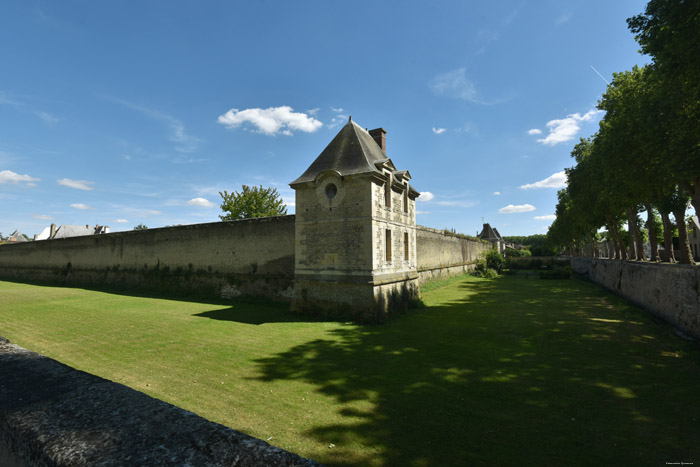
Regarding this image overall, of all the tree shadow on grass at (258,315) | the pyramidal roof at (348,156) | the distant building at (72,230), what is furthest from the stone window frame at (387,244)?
the distant building at (72,230)

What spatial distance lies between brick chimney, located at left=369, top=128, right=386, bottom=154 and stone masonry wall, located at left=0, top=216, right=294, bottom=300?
549 centimetres

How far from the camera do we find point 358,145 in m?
13.0

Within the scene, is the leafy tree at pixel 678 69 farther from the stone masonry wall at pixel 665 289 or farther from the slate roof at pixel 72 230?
Answer: the slate roof at pixel 72 230

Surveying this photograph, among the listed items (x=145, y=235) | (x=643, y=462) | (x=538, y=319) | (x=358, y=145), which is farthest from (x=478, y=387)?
(x=145, y=235)

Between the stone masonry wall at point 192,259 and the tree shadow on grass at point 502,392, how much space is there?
6398 mm

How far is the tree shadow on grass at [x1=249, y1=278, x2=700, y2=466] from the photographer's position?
394cm

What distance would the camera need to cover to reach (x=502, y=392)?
550cm

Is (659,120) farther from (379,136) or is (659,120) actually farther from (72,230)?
(72,230)

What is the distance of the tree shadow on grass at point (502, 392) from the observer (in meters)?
3.94

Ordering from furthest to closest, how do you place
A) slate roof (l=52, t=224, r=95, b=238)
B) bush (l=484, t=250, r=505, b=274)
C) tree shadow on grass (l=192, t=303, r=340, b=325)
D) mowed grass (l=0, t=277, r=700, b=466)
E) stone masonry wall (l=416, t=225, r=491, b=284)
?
slate roof (l=52, t=224, r=95, b=238) → bush (l=484, t=250, r=505, b=274) → stone masonry wall (l=416, t=225, r=491, b=284) → tree shadow on grass (l=192, t=303, r=340, b=325) → mowed grass (l=0, t=277, r=700, b=466)

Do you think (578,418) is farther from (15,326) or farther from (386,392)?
(15,326)

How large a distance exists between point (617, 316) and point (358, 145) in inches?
463

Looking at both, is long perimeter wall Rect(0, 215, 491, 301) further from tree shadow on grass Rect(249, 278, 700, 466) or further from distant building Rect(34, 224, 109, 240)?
distant building Rect(34, 224, 109, 240)

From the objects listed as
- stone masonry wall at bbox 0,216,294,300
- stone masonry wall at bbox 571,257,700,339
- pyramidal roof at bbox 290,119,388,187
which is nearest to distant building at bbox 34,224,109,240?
stone masonry wall at bbox 0,216,294,300
